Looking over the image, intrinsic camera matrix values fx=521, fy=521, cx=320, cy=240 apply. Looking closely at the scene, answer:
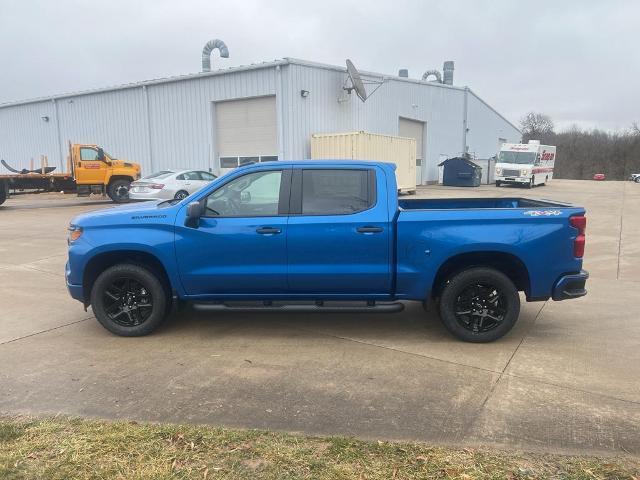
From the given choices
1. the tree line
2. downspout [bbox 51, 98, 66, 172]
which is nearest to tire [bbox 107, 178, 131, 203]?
downspout [bbox 51, 98, 66, 172]

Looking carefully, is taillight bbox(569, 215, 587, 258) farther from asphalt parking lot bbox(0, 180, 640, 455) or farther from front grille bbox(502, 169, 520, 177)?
front grille bbox(502, 169, 520, 177)

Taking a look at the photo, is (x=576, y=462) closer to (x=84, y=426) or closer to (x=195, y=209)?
(x=84, y=426)

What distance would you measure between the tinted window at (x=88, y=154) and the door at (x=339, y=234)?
1900 cm

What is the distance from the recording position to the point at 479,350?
16.3 ft

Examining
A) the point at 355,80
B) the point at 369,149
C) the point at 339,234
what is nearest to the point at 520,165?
the point at 355,80

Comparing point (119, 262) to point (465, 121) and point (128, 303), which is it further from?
point (465, 121)

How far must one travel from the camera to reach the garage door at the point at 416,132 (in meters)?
31.5

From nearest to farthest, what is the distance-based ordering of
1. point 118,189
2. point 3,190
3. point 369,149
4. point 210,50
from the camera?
point 3,190, point 118,189, point 369,149, point 210,50

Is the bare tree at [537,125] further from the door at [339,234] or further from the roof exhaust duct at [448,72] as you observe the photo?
the door at [339,234]

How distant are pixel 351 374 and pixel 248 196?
199 centimetres

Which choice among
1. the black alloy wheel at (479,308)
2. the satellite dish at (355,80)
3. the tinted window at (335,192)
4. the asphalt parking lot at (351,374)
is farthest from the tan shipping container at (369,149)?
the black alloy wheel at (479,308)

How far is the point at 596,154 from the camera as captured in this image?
78125mm

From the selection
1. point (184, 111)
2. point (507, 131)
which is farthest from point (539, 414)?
point (507, 131)

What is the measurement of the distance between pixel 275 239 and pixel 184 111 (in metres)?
22.5
